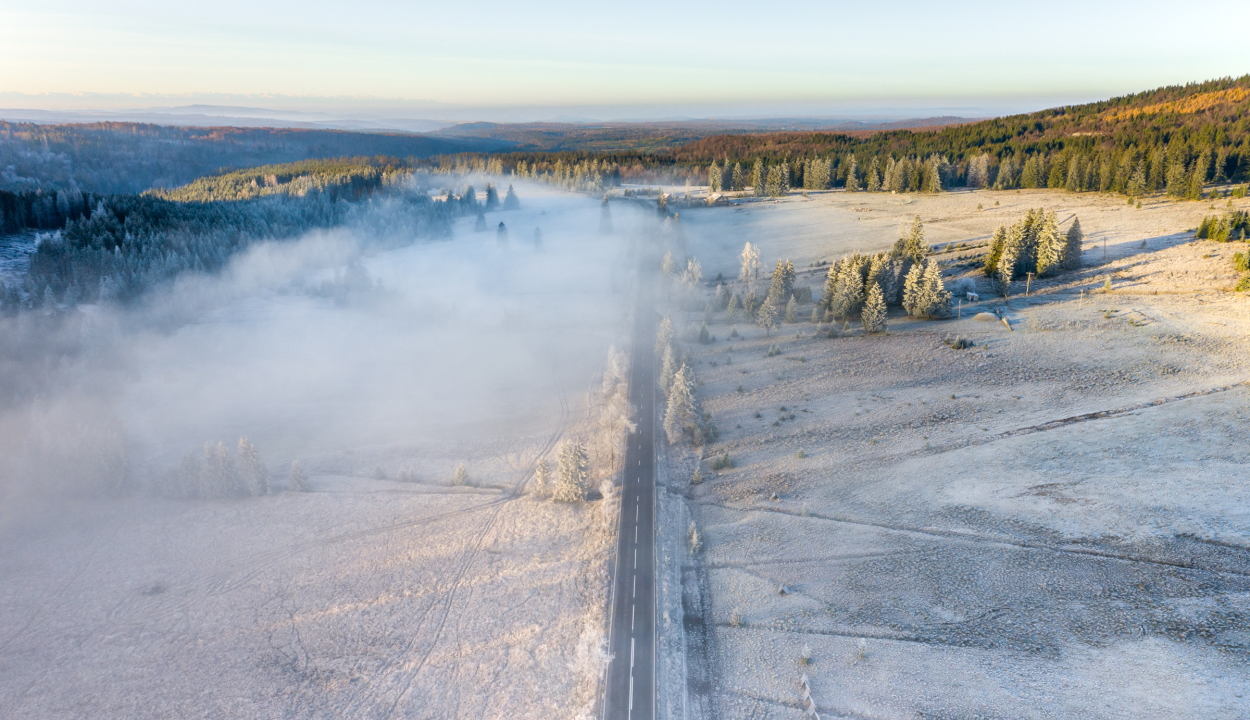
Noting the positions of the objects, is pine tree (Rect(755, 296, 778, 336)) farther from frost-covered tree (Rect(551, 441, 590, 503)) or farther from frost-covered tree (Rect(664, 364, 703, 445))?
frost-covered tree (Rect(551, 441, 590, 503))

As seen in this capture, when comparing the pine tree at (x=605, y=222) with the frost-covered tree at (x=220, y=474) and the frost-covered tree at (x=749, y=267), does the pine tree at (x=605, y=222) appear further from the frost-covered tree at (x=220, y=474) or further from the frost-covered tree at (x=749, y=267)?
the frost-covered tree at (x=220, y=474)

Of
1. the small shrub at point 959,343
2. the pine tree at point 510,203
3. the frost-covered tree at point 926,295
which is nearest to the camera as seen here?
the small shrub at point 959,343

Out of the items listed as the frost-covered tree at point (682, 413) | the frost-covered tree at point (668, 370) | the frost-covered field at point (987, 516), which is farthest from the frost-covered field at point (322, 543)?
A: the frost-covered field at point (987, 516)

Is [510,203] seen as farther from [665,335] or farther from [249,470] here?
[249,470]

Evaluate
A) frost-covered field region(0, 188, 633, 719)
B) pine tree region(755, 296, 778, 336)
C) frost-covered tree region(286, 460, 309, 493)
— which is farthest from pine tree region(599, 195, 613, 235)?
frost-covered tree region(286, 460, 309, 493)

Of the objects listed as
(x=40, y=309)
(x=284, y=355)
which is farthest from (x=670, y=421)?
(x=40, y=309)

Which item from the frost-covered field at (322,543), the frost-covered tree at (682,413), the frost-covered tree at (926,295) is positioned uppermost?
the frost-covered tree at (926,295)
